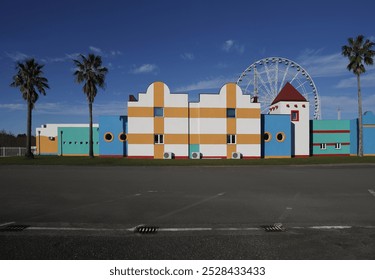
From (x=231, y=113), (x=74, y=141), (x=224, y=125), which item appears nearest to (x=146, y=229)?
(x=224, y=125)

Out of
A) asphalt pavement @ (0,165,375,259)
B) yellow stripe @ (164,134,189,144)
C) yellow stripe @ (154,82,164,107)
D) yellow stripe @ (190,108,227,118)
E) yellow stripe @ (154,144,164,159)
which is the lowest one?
asphalt pavement @ (0,165,375,259)

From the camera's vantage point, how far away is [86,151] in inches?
1708

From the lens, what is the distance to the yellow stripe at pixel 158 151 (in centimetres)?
3334

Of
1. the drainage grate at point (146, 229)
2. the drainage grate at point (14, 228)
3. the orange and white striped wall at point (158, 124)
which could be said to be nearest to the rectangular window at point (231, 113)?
the orange and white striped wall at point (158, 124)

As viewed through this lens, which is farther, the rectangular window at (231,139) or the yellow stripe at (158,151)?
the rectangular window at (231,139)

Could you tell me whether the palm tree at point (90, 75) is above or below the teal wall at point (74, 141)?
above

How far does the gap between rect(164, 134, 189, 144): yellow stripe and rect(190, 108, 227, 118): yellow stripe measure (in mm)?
2977

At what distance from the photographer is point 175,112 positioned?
110 ft

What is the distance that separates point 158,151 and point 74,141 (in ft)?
59.9

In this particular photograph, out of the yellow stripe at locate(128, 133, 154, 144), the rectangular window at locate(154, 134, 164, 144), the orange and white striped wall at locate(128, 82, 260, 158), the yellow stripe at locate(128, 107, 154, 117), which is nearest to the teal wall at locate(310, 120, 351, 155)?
the orange and white striped wall at locate(128, 82, 260, 158)

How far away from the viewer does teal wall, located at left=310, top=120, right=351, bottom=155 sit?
40.6 m

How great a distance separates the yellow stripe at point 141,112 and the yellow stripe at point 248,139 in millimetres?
11647

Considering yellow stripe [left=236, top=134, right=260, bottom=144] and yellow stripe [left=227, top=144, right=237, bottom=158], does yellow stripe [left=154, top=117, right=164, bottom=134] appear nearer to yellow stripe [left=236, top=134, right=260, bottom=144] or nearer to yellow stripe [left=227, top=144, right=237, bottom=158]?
yellow stripe [left=227, top=144, right=237, bottom=158]

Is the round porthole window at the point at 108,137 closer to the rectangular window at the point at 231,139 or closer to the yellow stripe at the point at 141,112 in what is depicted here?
the yellow stripe at the point at 141,112
